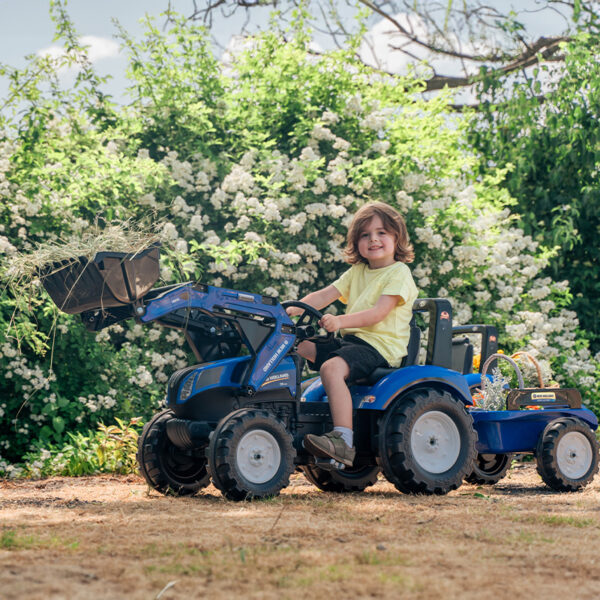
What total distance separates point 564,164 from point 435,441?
22.7ft

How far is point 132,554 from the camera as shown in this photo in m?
3.09

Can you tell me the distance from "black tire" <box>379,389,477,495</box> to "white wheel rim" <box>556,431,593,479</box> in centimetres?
75

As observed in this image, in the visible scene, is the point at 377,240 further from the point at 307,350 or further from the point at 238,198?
the point at 238,198

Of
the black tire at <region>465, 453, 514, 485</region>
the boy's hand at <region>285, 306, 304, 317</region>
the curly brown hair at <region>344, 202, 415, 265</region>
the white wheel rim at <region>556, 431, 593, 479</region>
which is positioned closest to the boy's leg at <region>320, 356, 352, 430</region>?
the boy's hand at <region>285, 306, 304, 317</region>

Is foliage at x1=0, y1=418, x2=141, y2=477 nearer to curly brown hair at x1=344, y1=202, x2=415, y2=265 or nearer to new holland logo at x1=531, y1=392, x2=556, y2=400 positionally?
curly brown hair at x1=344, y1=202, x2=415, y2=265

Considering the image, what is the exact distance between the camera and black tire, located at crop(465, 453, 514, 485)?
6.20 meters

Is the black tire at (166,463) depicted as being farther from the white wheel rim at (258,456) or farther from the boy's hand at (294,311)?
the boy's hand at (294,311)

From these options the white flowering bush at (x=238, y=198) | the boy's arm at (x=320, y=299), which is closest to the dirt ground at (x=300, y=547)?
the boy's arm at (x=320, y=299)

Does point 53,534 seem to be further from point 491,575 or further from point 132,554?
point 491,575

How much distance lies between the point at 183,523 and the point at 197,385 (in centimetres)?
108

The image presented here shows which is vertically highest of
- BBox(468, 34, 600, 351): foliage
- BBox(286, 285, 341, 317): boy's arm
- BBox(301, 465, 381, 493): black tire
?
Answer: BBox(468, 34, 600, 351): foliage

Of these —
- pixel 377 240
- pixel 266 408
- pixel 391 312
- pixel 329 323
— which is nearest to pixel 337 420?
pixel 266 408

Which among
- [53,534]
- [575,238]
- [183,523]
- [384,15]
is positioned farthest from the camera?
[384,15]

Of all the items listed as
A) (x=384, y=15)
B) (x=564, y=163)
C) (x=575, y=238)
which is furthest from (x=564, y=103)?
(x=384, y=15)
